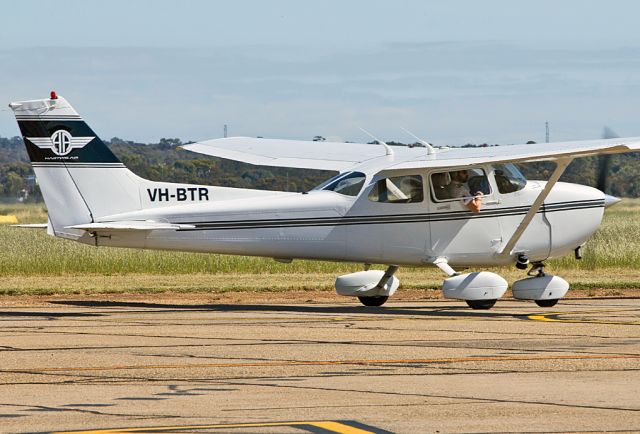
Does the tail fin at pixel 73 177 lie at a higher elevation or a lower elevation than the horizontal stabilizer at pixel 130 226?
higher

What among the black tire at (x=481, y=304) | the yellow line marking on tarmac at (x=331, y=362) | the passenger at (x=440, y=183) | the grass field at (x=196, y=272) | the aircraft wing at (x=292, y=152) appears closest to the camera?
the yellow line marking on tarmac at (x=331, y=362)

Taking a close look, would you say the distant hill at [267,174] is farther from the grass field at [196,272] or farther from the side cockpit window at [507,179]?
the side cockpit window at [507,179]

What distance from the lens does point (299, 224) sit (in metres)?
19.0

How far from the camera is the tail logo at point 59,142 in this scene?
18656 mm

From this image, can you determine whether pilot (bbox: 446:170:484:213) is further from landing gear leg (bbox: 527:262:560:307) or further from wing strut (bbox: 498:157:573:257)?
landing gear leg (bbox: 527:262:560:307)

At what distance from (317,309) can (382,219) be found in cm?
183

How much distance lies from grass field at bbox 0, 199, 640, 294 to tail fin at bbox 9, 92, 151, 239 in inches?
195

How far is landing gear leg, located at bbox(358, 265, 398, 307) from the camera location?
67.2ft

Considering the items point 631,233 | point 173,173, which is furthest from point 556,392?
point 173,173

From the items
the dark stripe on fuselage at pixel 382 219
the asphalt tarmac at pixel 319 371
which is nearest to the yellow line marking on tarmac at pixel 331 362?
the asphalt tarmac at pixel 319 371

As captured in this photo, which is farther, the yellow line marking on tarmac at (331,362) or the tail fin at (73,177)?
the tail fin at (73,177)

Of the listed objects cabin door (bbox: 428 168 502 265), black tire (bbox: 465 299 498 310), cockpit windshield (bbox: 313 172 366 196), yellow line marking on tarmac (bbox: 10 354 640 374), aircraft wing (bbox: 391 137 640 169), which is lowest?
black tire (bbox: 465 299 498 310)

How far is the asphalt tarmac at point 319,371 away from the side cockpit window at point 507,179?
1964 mm

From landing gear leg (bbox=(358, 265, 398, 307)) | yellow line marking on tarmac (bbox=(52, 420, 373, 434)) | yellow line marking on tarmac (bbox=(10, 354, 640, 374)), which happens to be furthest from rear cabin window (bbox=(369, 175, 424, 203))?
yellow line marking on tarmac (bbox=(52, 420, 373, 434))
